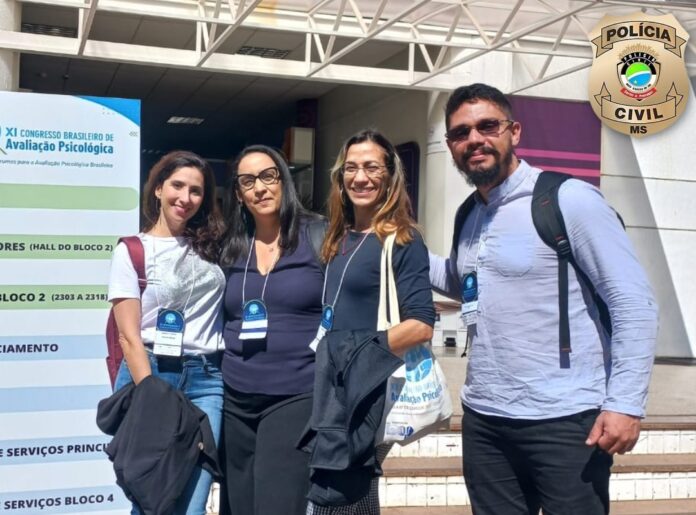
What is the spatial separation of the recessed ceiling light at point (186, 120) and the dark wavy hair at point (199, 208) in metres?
12.9

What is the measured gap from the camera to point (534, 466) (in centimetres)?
229

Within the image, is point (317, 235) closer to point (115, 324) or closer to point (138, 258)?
point (138, 258)

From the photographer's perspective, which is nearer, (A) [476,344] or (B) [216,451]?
(A) [476,344]

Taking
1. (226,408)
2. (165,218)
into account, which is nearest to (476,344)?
(226,408)

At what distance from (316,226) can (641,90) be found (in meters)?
7.69

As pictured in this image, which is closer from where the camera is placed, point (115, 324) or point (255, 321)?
point (255, 321)

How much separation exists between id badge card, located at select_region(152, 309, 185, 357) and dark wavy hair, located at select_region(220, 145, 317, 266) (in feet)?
0.80

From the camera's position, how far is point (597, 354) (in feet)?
7.34

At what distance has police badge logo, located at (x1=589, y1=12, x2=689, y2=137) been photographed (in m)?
9.07

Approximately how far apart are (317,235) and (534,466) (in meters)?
1.01

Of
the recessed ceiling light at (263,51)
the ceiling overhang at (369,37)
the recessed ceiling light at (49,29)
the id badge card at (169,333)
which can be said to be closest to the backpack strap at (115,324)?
the id badge card at (169,333)

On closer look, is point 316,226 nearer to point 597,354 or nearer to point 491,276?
point 491,276

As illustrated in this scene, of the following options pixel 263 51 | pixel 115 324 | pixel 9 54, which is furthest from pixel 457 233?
pixel 263 51

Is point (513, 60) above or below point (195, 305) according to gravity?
above
